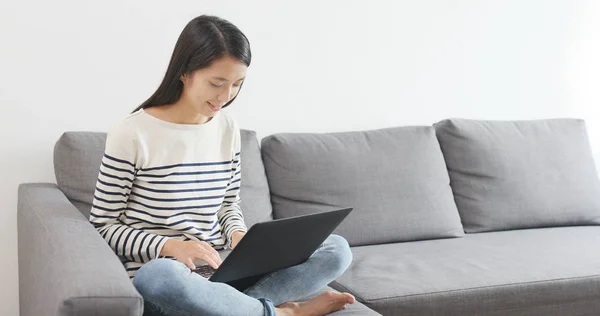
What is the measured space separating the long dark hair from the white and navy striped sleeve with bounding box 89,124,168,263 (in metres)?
0.18

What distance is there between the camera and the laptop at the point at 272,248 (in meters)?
1.64

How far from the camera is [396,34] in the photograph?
3.08 meters

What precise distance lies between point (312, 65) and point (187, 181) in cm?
108

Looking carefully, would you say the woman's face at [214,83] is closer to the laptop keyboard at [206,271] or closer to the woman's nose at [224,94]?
the woman's nose at [224,94]

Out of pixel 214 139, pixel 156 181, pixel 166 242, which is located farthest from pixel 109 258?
pixel 214 139

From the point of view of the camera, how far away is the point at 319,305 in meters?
1.86

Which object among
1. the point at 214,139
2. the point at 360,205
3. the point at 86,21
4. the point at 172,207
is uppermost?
the point at 86,21

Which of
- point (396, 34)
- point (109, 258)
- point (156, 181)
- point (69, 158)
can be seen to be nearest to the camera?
point (109, 258)

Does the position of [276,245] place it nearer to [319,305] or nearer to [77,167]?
[319,305]

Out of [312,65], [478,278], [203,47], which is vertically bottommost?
[478,278]

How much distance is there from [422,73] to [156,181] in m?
1.49

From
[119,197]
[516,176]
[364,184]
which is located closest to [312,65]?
[364,184]

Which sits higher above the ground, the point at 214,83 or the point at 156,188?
the point at 214,83

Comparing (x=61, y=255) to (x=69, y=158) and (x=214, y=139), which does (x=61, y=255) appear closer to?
(x=214, y=139)
